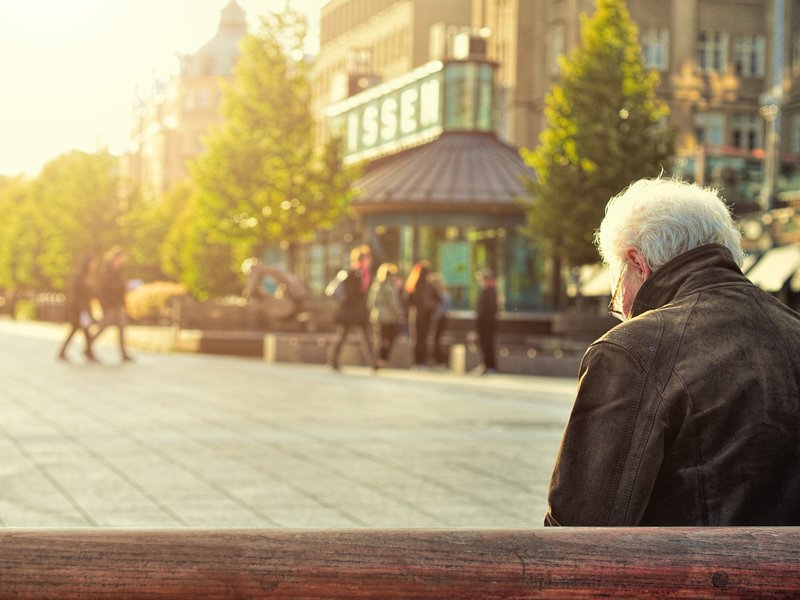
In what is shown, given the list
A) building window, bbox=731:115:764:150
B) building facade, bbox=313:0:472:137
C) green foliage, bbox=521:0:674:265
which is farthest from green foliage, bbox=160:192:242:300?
green foliage, bbox=521:0:674:265

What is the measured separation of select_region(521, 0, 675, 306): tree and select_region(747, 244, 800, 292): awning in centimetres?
471

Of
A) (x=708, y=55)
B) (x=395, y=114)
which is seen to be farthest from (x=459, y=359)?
(x=708, y=55)

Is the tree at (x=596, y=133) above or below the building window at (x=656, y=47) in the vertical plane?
below

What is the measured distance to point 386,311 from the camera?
80.3 ft

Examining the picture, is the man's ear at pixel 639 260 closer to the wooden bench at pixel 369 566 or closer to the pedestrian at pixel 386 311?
the wooden bench at pixel 369 566

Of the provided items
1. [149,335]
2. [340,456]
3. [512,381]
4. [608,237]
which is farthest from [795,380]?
[149,335]

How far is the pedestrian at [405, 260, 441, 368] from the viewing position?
2512 centimetres

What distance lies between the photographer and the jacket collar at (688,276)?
3.03 metres

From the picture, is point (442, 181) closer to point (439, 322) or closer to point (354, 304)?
point (439, 322)

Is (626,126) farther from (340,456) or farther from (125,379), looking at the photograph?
(340,456)

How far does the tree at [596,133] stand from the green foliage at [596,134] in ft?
0.06

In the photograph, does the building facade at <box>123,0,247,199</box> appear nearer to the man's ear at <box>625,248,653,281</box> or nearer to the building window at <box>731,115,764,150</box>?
the building window at <box>731,115,764,150</box>

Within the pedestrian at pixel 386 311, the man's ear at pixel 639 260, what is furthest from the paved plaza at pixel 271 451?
the pedestrian at pixel 386 311

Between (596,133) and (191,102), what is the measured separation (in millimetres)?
105486
